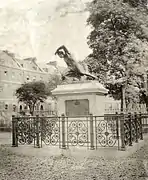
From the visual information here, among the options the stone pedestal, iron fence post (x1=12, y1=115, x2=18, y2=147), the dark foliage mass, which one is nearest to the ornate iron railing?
iron fence post (x1=12, y1=115, x2=18, y2=147)

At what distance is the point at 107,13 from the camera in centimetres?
228

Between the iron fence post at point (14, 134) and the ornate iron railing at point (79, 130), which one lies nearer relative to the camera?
the ornate iron railing at point (79, 130)

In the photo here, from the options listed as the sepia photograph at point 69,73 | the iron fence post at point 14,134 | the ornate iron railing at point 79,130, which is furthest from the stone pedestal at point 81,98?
the iron fence post at point 14,134

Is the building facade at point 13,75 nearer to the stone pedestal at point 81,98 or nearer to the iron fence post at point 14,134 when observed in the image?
the iron fence post at point 14,134

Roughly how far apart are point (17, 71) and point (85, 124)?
0.70 metres

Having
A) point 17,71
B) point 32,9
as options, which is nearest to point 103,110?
point 17,71

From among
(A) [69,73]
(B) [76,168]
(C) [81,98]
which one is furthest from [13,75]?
(B) [76,168]

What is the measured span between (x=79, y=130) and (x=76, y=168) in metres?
0.50

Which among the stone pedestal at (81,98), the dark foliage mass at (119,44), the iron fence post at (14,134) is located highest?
the dark foliage mass at (119,44)

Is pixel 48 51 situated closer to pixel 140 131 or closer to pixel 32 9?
pixel 32 9

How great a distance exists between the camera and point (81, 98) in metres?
2.41

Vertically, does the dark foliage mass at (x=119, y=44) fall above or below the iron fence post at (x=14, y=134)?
above

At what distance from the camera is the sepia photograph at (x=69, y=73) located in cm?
209

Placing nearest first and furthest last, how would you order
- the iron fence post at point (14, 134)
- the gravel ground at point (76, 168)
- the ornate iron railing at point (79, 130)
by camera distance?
the gravel ground at point (76, 168) < the ornate iron railing at point (79, 130) < the iron fence post at point (14, 134)
